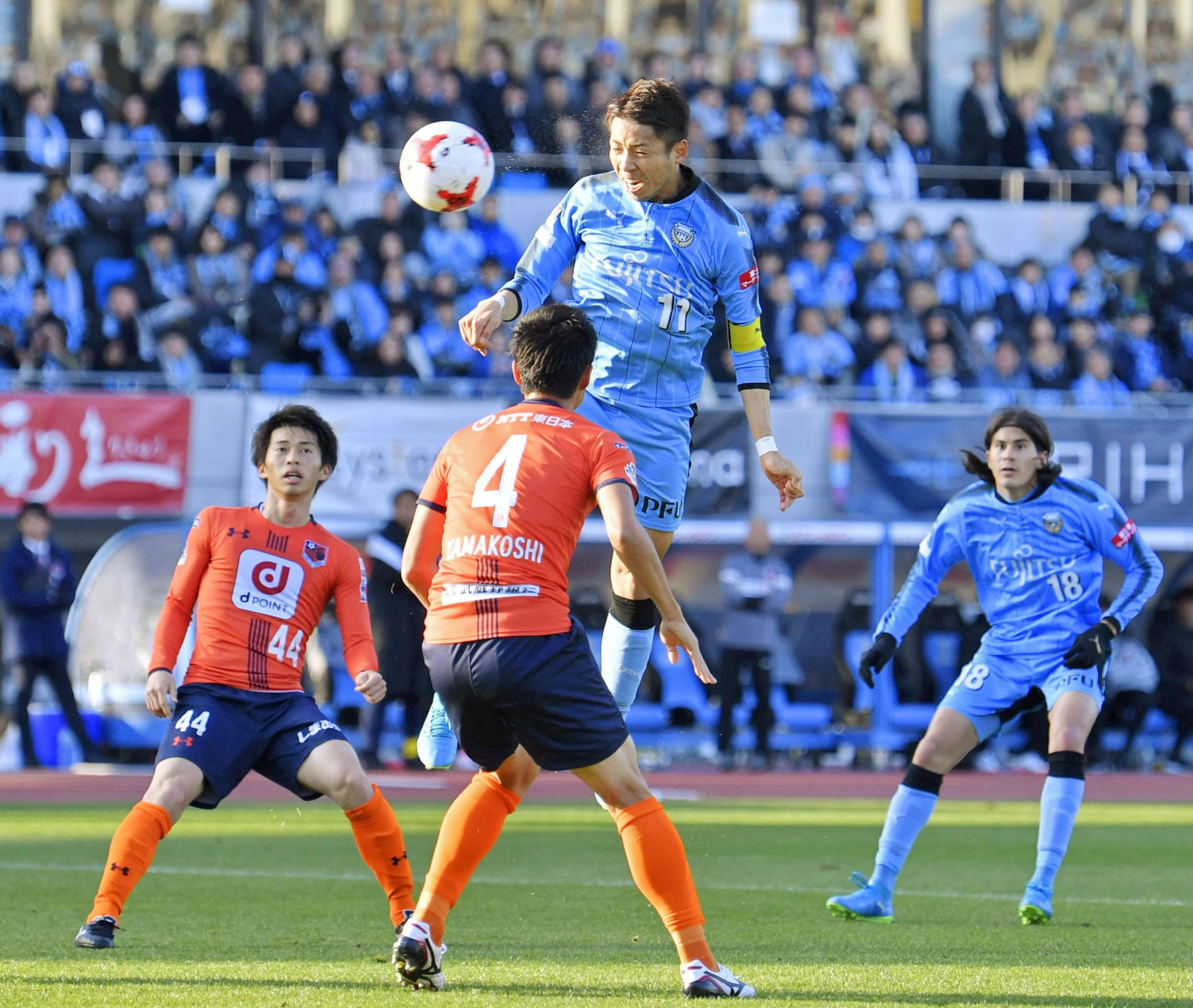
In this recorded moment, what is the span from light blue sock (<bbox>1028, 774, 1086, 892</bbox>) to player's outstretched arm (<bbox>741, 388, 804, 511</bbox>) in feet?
6.70

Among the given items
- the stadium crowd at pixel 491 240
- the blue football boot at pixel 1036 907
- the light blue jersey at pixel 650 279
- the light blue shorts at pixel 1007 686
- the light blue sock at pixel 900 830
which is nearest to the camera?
the light blue jersey at pixel 650 279

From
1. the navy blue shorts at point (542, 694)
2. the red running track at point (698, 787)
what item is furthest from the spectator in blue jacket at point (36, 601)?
the navy blue shorts at point (542, 694)

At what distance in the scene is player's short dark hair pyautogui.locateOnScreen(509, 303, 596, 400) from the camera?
16.5 ft

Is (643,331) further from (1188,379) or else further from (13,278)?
(1188,379)

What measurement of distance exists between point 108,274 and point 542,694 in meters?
12.9

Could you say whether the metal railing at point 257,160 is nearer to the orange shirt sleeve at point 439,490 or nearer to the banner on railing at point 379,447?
the banner on railing at point 379,447

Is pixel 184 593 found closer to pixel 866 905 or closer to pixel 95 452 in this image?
pixel 866 905

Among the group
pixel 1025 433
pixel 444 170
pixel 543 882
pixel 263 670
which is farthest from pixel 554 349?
pixel 543 882

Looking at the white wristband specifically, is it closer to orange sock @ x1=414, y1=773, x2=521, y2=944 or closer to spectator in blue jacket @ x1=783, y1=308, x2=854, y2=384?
orange sock @ x1=414, y1=773, x2=521, y2=944

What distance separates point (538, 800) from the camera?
13000 millimetres

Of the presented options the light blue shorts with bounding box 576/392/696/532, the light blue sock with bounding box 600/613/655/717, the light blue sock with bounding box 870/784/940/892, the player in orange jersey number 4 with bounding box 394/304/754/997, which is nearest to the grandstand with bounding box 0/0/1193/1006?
the light blue sock with bounding box 870/784/940/892

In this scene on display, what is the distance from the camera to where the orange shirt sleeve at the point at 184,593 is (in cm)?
588

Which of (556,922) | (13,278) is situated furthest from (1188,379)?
(556,922)

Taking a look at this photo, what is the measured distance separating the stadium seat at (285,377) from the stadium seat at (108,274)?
67.4 inches
